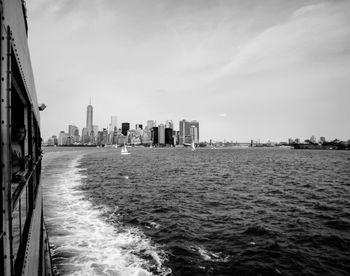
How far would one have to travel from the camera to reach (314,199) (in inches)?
1127

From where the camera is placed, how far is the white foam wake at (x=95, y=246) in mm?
12203

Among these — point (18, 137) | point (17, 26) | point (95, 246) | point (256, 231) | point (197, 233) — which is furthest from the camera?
point (256, 231)

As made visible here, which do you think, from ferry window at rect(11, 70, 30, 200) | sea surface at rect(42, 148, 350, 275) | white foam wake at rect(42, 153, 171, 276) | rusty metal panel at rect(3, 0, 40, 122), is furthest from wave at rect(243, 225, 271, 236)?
rusty metal panel at rect(3, 0, 40, 122)

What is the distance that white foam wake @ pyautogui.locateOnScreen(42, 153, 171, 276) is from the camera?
12203 millimetres

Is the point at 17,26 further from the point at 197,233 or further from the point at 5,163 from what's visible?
the point at 197,233

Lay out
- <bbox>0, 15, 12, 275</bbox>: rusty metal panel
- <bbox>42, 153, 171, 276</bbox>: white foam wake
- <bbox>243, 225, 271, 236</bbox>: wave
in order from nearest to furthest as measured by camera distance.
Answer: <bbox>0, 15, 12, 275</bbox>: rusty metal panel < <bbox>42, 153, 171, 276</bbox>: white foam wake < <bbox>243, 225, 271, 236</bbox>: wave

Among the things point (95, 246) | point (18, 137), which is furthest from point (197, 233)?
point (18, 137)

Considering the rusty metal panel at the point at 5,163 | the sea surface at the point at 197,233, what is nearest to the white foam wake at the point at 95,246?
the sea surface at the point at 197,233

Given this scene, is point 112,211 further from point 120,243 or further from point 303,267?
point 303,267

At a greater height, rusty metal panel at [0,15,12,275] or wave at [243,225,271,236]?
rusty metal panel at [0,15,12,275]

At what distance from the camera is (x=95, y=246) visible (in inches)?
586

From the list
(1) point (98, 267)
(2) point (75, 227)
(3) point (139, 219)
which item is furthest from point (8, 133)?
(3) point (139, 219)

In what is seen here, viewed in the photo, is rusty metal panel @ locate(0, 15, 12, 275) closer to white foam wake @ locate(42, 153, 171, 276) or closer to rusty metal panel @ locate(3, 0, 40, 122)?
rusty metal panel @ locate(3, 0, 40, 122)

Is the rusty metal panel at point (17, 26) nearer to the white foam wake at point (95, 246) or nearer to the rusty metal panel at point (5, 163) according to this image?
the rusty metal panel at point (5, 163)
